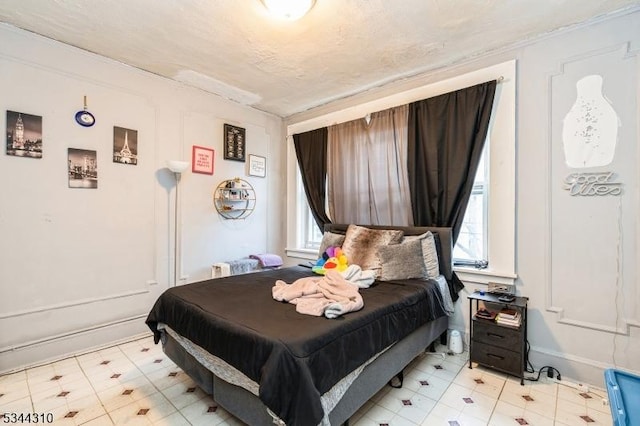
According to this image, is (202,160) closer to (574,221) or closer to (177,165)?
(177,165)

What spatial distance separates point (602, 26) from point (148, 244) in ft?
14.7

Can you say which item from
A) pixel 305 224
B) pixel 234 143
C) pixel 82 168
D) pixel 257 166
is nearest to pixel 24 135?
pixel 82 168

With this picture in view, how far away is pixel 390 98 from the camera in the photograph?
3.40 m

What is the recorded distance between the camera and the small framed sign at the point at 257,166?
165 inches

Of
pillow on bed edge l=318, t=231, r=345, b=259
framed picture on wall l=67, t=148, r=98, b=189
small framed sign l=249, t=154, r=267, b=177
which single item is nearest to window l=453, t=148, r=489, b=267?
pillow on bed edge l=318, t=231, r=345, b=259

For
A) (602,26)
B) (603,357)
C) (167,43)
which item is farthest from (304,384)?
(602,26)

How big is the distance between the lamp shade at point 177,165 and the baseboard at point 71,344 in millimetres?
1626

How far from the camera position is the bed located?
1.38 metres

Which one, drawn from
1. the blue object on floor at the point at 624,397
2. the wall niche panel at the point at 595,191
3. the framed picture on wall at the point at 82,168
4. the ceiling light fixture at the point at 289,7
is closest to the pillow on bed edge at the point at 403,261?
the wall niche panel at the point at 595,191

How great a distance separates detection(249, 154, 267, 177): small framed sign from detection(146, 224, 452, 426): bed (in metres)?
2.03

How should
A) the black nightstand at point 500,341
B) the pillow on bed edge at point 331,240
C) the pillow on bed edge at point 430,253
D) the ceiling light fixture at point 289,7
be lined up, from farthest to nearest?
the pillow on bed edge at point 331,240, the pillow on bed edge at point 430,253, the black nightstand at point 500,341, the ceiling light fixture at point 289,7

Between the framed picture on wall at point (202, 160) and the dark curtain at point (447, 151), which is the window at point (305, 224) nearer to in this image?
the framed picture on wall at point (202, 160)

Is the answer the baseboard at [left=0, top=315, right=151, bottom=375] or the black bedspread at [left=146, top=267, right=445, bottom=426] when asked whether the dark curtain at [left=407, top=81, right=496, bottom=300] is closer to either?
the black bedspread at [left=146, top=267, right=445, bottom=426]

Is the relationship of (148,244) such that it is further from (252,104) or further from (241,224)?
(252,104)
